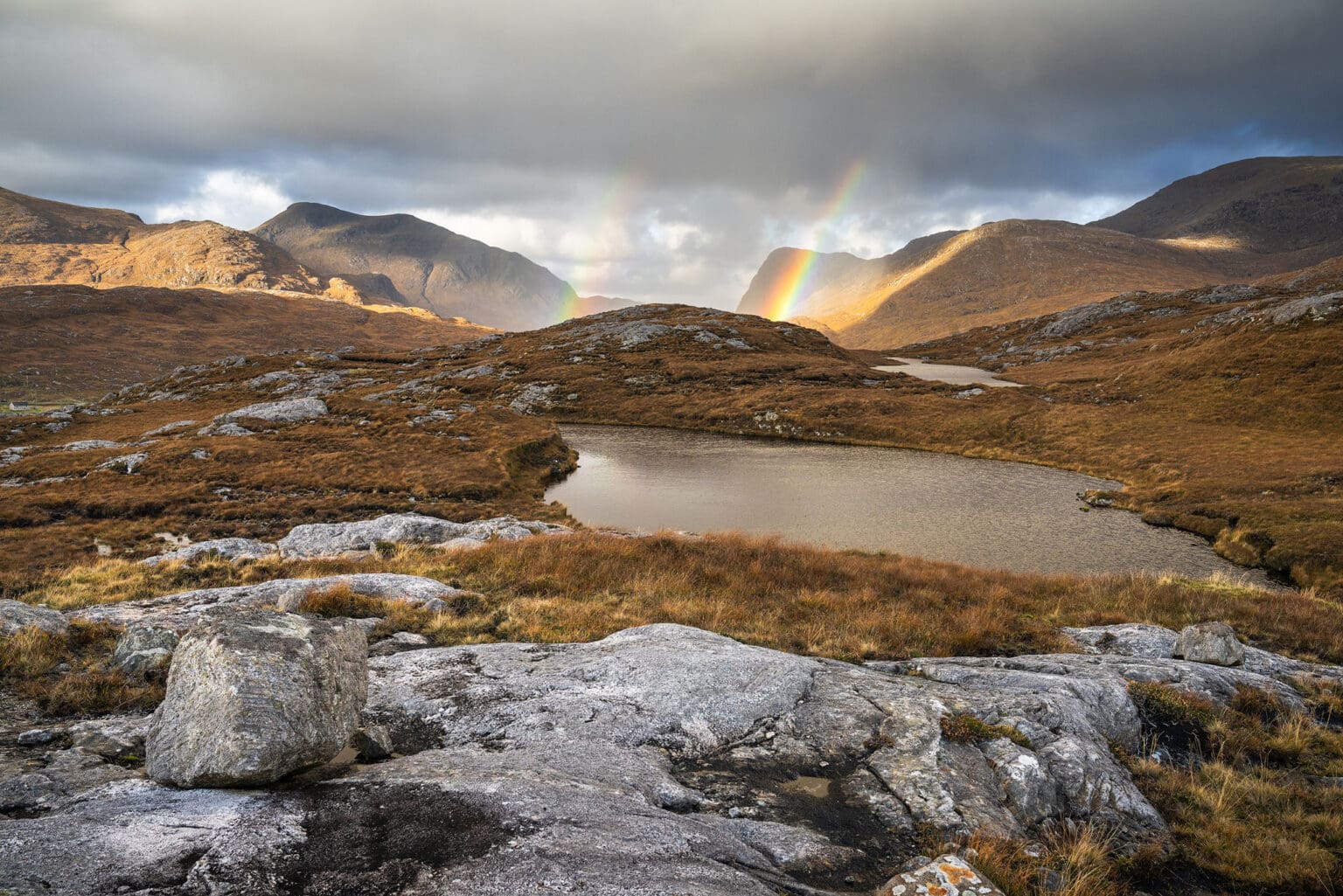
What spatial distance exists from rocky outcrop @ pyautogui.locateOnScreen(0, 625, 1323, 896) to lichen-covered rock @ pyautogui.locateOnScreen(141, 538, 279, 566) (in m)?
15.4

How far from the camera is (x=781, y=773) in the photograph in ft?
25.9

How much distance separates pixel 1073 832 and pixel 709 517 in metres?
28.9

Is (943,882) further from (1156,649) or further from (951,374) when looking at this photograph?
(951,374)

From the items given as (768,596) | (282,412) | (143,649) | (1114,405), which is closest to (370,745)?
(143,649)

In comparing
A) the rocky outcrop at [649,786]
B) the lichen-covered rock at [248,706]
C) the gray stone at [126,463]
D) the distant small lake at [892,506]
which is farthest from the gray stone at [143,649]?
the gray stone at [126,463]

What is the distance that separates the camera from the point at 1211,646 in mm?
13562

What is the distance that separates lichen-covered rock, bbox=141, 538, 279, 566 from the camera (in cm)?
2056

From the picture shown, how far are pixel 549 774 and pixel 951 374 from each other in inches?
4655

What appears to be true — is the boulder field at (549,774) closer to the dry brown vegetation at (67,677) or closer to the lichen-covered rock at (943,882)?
the lichen-covered rock at (943,882)

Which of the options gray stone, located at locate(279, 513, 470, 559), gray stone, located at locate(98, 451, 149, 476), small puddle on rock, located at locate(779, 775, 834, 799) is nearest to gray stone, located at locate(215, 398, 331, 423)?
gray stone, located at locate(98, 451, 149, 476)

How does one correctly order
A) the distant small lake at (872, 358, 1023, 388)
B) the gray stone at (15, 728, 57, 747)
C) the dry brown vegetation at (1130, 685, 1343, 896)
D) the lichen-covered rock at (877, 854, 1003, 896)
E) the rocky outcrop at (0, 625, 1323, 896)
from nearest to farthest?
the rocky outcrop at (0, 625, 1323, 896) < the lichen-covered rock at (877, 854, 1003, 896) < the dry brown vegetation at (1130, 685, 1343, 896) < the gray stone at (15, 728, 57, 747) < the distant small lake at (872, 358, 1023, 388)

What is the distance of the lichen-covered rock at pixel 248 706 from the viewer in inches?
226

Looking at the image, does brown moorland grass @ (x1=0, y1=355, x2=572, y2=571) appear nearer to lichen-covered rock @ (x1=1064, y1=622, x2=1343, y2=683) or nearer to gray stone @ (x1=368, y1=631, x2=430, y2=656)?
gray stone @ (x1=368, y1=631, x2=430, y2=656)

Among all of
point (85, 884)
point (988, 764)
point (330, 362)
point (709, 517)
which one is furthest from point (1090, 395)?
point (330, 362)
